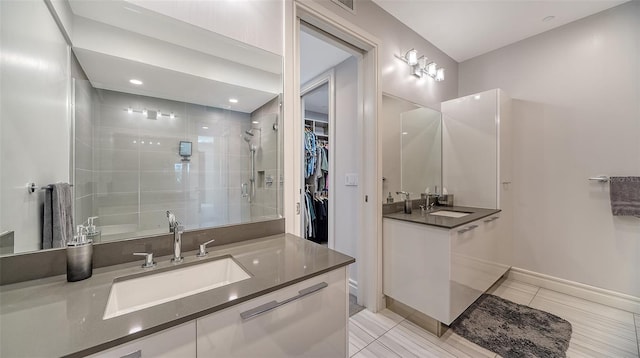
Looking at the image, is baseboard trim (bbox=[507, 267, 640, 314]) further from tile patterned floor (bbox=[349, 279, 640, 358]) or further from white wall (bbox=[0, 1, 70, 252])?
white wall (bbox=[0, 1, 70, 252])

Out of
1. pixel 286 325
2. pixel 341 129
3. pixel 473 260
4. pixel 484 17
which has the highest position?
pixel 484 17

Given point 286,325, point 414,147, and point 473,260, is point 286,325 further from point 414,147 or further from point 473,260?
point 414,147

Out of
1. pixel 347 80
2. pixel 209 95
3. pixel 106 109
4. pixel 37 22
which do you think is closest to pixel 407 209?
pixel 347 80

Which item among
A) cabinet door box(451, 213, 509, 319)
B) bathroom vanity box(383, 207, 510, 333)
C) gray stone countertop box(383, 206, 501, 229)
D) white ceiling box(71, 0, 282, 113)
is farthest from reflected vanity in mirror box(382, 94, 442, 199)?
white ceiling box(71, 0, 282, 113)

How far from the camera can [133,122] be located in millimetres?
1119

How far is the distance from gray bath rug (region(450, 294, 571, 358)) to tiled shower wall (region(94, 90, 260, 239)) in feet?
6.18

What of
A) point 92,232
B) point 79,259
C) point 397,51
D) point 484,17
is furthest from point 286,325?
point 484,17

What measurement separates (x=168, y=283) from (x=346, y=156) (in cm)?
188

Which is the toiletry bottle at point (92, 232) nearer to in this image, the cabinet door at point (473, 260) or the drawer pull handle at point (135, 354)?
the drawer pull handle at point (135, 354)

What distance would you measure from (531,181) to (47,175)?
12.1 ft

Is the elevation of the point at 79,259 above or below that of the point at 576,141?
below

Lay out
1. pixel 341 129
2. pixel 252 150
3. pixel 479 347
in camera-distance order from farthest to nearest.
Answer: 1. pixel 341 129
2. pixel 479 347
3. pixel 252 150

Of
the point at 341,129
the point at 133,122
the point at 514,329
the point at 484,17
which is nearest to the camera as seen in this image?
the point at 133,122

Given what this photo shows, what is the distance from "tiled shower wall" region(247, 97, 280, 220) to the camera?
1.45 metres
